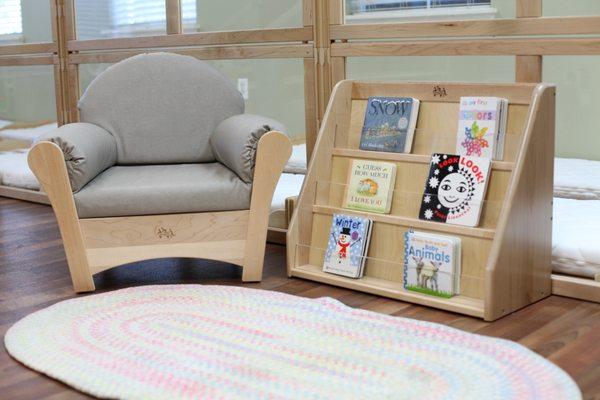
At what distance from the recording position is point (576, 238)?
2934 millimetres

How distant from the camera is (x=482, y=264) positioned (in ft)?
9.15

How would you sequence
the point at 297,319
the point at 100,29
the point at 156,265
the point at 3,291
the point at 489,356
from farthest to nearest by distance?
the point at 100,29
the point at 156,265
the point at 3,291
the point at 297,319
the point at 489,356

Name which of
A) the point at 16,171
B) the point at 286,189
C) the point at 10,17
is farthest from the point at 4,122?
the point at 286,189

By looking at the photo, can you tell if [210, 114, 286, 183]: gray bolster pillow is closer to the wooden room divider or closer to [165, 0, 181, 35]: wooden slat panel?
the wooden room divider

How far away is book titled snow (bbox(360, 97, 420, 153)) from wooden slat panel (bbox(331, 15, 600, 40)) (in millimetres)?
321

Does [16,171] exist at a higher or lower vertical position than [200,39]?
lower

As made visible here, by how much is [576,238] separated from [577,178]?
23 cm

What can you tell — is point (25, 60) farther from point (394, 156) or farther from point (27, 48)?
point (394, 156)

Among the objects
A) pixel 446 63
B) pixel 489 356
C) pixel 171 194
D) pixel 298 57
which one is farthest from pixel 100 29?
pixel 489 356

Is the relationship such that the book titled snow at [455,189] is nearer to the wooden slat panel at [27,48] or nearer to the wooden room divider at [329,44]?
the wooden room divider at [329,44]

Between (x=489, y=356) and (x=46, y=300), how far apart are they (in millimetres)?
1580

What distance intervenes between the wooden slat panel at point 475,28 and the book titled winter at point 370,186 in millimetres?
547

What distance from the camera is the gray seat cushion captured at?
303 cm

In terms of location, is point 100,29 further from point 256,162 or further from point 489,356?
point 489,356
